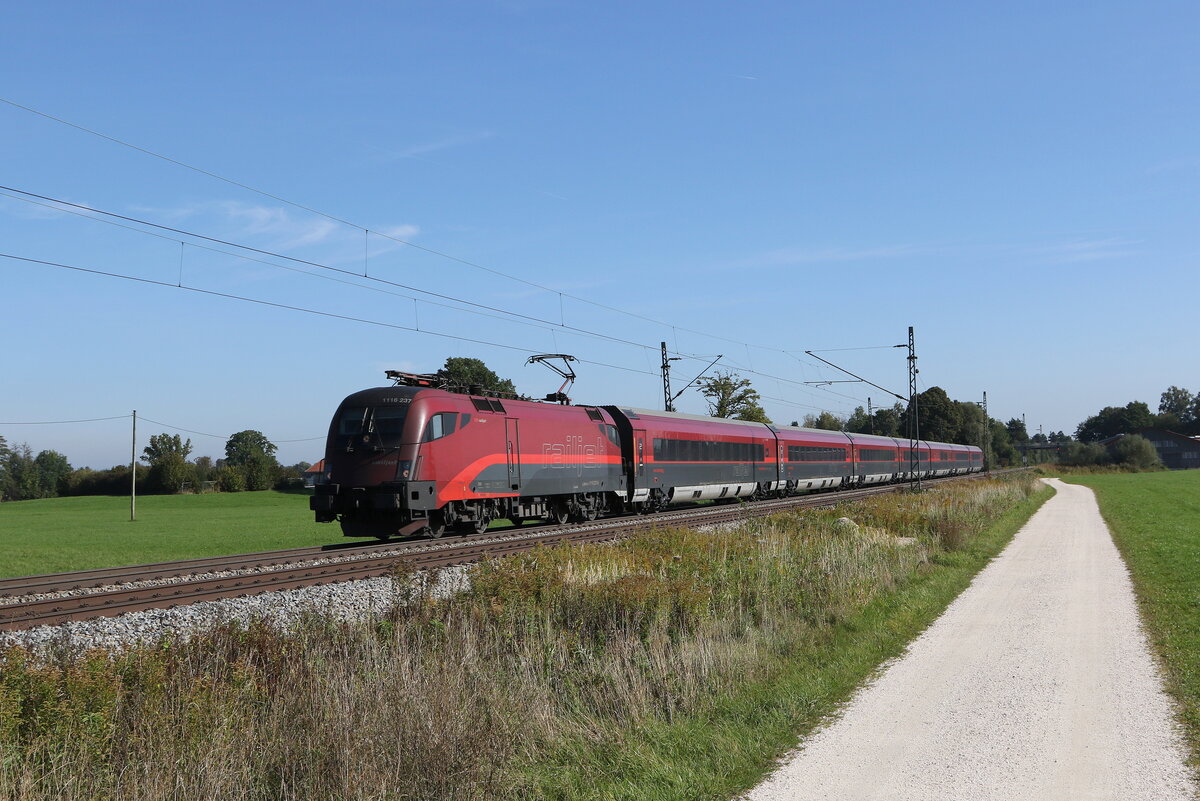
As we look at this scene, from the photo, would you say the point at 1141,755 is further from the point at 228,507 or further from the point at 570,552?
the point at 228,507

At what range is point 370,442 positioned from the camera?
67.2 ft

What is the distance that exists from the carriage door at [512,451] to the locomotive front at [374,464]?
3.13 m

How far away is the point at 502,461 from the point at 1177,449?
157758mm

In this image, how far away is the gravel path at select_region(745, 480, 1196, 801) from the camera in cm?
627

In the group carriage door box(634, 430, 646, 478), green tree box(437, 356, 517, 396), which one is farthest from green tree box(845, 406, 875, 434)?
carriage door box(634, 430, 646, 478)

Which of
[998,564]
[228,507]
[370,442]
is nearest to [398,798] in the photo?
[370,442]

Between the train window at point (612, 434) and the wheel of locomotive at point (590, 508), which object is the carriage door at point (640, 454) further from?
the wheel of locomotive at point (590, 508)

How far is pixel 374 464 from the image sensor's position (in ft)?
66.7

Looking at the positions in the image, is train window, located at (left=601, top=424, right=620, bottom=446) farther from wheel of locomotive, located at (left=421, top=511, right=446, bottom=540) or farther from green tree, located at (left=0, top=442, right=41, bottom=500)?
green tree, located at (left=0, top=442, right=41, bottom=500)

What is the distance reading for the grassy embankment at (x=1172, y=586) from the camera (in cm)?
874

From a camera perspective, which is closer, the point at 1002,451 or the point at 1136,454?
the point at 1136,454

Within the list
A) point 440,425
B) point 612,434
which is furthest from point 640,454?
point 440,425

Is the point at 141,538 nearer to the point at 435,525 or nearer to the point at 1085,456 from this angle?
the point at 435,525

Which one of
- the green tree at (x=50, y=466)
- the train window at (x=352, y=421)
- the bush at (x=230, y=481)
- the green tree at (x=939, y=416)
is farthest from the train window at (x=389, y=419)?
the green tree at (x=50, y=466)
